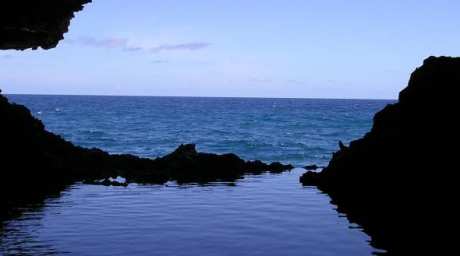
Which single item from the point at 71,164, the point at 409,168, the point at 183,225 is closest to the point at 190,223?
the point at 183,225

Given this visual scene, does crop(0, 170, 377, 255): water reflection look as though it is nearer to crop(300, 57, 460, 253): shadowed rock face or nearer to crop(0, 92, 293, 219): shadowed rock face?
crop(300, 57, 460, 253): shadowed rock face

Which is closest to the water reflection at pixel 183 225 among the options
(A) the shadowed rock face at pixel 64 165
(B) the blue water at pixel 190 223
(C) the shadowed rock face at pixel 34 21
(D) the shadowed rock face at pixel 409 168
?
(B) the blue water at pixel 190 223

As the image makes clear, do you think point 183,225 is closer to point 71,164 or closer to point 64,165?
point 64,165

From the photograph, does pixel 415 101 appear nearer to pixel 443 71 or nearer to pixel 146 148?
pixel 443 71

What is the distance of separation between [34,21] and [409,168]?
2041 centimetres

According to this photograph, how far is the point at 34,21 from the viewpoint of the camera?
29.4 m

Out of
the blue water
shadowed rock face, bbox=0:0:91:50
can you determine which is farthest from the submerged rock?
shadowed rock face, bbox=0:0:91:50

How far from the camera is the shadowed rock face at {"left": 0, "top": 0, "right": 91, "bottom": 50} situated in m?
26.7

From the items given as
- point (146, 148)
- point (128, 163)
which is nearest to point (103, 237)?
point (128, 163)

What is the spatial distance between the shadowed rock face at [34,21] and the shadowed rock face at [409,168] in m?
17.5

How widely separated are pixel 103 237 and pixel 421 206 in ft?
48.3

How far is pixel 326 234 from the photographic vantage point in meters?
22.3

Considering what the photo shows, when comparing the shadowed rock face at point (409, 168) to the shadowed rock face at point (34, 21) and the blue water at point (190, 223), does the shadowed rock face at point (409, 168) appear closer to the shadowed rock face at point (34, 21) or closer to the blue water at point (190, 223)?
the blue water at point (190, 223)

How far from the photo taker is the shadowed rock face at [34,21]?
26.7m
